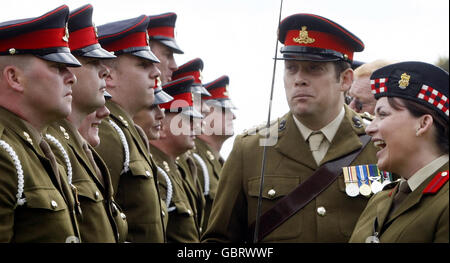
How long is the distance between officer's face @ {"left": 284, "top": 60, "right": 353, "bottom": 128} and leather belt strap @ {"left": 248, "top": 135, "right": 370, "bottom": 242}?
371 mm

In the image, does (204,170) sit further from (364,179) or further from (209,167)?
(364,179)

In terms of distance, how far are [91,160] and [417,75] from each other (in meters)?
2.19

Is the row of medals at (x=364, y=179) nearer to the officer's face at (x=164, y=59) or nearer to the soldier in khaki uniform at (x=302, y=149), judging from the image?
the soldier in khaki uniform at (x=302, y=149)

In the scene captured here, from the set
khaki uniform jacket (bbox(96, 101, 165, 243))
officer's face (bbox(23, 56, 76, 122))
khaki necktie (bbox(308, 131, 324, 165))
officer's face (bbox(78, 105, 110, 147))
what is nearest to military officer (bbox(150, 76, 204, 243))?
khaki uniform jacket (bbox(96, 101, 165, 243))

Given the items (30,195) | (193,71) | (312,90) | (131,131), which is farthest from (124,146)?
(193,71)

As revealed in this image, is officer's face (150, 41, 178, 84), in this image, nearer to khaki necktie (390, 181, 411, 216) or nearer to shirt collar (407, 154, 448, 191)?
khaki necktie (390, 181, 411, 216)

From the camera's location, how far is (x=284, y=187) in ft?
17.9

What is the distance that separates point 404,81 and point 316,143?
4.84ft

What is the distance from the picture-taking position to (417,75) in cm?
418

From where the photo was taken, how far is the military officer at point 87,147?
5.02 m

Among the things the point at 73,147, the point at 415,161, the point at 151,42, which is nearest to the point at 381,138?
the point at 415,161

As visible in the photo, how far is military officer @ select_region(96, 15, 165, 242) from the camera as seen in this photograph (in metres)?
5.98

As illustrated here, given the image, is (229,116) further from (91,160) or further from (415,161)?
(415,161)

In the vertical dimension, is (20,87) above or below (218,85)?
above
